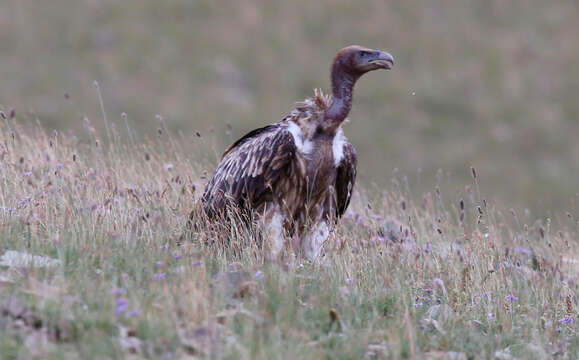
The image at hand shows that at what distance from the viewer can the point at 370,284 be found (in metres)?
7.22

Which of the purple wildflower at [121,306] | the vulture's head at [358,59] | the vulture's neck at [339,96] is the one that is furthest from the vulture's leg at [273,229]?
the purple wildflower at [121,306]

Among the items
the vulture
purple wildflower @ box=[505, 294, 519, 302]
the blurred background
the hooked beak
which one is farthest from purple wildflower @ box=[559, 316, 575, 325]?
the blurred background

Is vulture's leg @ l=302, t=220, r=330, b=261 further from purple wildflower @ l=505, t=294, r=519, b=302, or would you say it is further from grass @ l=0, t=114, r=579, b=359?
purple wildflower @ l=505, t=294, r=519, b=302

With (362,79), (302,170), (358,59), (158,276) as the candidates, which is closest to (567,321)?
(302,170)

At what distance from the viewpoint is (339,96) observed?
860 centimetres

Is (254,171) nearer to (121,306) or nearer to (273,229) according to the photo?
(273,229)

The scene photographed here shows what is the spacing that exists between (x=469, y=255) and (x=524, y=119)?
2553 centimetres

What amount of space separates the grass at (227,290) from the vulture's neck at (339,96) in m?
0.89

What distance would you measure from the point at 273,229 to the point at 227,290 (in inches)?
73.8

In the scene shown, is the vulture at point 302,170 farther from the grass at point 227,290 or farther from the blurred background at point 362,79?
the blurred background at point 362,79

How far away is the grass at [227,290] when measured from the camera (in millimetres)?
5750

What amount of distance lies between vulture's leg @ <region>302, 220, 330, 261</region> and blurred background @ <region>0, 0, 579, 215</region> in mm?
18118

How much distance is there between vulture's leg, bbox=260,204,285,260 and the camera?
26.7 feet

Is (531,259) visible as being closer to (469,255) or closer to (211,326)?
(469,255)
